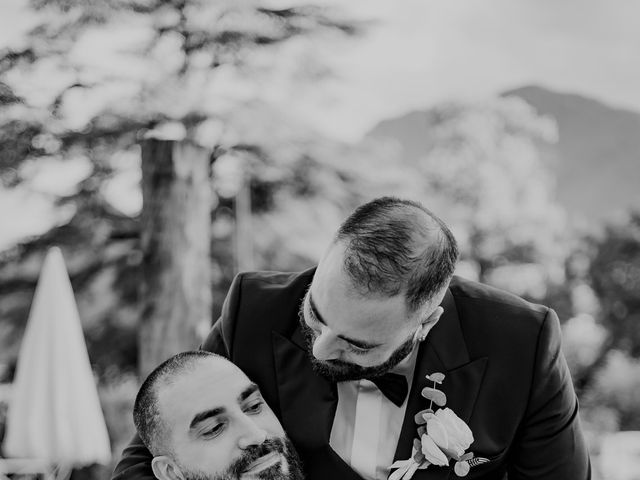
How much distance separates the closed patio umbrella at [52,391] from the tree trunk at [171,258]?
1843 mm

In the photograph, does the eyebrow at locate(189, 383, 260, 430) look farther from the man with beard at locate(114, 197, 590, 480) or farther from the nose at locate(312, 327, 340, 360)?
the nose at locate(312, 327, 340, 360)

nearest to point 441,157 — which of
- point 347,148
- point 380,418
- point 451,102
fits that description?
point 451,102

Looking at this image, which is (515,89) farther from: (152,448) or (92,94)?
(152,448)

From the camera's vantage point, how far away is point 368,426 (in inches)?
90.1

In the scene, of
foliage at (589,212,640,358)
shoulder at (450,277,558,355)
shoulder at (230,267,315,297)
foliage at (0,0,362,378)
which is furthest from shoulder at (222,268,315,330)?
foliage at (589,212,640,358)

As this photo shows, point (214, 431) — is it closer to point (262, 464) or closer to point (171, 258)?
point (262, 464)

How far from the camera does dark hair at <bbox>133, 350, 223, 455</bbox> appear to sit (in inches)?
87.3

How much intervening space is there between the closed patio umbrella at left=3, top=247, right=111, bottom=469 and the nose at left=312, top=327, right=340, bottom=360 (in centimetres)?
338

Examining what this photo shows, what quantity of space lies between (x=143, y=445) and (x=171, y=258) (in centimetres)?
461

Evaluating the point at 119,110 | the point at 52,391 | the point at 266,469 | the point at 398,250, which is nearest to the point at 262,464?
the point at 266,469

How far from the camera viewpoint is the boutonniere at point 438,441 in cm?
207

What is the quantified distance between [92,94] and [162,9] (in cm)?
138

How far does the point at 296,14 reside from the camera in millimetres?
10164

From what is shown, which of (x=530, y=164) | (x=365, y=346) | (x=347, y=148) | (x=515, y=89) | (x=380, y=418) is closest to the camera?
(x=365, y=346)
